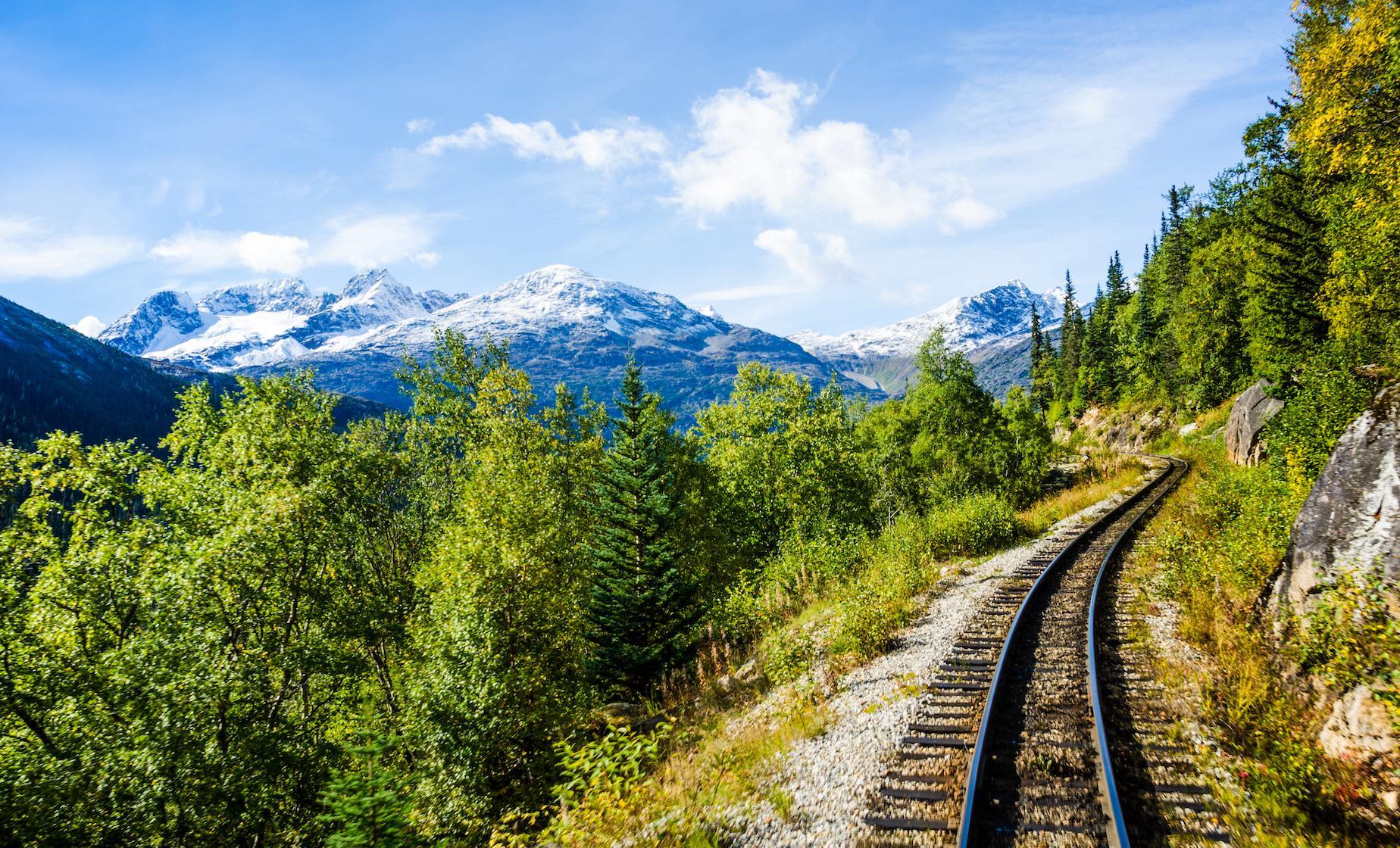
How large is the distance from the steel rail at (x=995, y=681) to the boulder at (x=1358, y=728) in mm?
3322

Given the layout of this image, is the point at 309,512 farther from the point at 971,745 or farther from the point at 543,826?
the point at 971,745

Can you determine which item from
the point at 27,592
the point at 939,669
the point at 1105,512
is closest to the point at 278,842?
the point at 27,592

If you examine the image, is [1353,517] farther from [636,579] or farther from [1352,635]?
[636,579]

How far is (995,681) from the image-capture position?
8.31 meters

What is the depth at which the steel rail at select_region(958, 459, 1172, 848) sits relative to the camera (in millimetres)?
5473

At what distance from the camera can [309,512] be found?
47.3 feet

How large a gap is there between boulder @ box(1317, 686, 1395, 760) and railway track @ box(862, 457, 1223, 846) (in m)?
1.37

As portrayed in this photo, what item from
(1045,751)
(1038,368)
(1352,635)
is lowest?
(1045,751)

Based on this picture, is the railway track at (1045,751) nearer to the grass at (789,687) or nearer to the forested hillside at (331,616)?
the grass at (789,687)

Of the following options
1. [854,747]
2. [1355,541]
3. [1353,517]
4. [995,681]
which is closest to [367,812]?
[854,747]

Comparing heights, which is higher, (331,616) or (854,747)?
(331,616)

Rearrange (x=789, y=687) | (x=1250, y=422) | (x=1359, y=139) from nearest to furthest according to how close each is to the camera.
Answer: (x=789, y=687), (x=1359, y=139), (x=1250, y=422)

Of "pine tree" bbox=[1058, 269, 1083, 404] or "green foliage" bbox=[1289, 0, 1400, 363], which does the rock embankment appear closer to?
"green foliage" bbox=[1289, 0, 1400, 363]

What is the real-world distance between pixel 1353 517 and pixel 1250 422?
2325 cm
